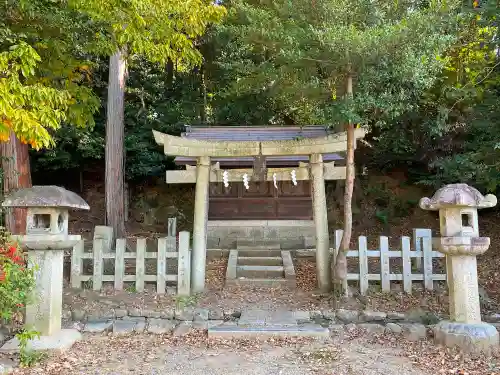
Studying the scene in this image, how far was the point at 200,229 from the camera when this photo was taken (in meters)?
7.61

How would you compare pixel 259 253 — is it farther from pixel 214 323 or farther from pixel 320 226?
pixel 214 323

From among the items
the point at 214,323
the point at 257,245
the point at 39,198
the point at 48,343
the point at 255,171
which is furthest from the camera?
the point at 257,245

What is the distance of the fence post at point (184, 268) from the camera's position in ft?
23.5

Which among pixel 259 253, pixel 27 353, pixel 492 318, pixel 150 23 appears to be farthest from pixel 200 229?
pixel 492 318

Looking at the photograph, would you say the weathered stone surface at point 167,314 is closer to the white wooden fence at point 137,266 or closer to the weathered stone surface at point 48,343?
the white wooden fence at point 137,266

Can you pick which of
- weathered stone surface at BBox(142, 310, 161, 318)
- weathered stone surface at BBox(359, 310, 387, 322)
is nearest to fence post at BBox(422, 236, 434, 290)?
weathered stone surface at BBox(359, 310, 387, 322)

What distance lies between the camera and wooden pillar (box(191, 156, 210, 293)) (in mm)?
7391

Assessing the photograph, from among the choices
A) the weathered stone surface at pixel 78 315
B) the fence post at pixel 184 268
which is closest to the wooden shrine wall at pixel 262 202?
the fence post at pixel 184 268

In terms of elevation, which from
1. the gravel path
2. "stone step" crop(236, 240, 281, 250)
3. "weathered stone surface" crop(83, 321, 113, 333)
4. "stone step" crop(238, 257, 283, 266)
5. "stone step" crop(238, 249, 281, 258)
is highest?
"stone step" crop(236, 240, 281, 250)

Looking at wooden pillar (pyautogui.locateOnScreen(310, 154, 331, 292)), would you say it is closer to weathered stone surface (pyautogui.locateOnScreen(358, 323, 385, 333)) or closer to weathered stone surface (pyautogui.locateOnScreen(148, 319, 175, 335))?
weathered stone surface (pyautogui.locateOnScreen(358, 323, 385, 333))

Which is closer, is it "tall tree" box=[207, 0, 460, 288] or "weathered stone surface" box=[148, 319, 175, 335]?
"tall tree" box=[207, 0, 460, 288]

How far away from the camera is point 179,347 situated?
5227mm

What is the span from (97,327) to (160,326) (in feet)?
3.09

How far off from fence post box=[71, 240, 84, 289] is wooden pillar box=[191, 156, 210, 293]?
6.70 feet
